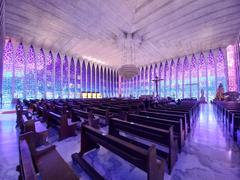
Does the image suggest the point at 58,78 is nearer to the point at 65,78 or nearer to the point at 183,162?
the point at 65,78

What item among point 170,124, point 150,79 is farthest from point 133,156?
point 150,79

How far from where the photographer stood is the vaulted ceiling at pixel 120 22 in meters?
7.50

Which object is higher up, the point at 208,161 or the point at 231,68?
the point at 231,68

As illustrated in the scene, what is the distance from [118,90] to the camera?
2439cm

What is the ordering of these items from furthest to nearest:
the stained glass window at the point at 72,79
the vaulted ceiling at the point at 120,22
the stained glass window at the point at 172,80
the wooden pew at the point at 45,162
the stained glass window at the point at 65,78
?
1. the stained glass window at the point at 172,80
2. the stained glass window at the point at 72,79
3. the stained glass window at the point at 65,78
4. the vaulted ceiling at the point at 120,22
5. the wooden pew at the point at 45,162

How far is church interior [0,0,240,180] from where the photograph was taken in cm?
158

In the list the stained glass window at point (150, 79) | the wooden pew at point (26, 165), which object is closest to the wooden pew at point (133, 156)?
the wooden pew at point (26, 165)

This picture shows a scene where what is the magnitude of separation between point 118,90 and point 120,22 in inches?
630

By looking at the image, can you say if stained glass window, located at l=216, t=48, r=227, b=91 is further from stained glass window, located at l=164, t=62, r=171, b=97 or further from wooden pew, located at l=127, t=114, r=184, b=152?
wooden pew, located at l=127, t=114, r=184, b=152

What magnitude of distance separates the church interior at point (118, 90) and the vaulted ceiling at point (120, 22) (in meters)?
0.08

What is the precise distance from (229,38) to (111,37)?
36.7ft

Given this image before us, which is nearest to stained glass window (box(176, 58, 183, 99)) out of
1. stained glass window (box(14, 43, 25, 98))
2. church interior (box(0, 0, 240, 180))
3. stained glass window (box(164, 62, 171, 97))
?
church interior (box(0, 0, 240, 180))

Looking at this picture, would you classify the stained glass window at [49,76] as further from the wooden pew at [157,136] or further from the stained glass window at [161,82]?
the stained glass window at [161,82]

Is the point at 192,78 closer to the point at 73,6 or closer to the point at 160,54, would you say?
the point at 160,54
